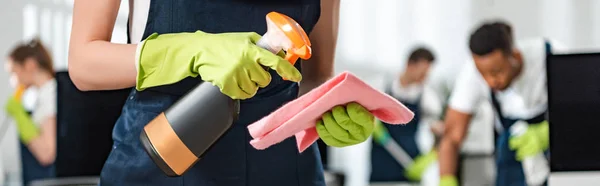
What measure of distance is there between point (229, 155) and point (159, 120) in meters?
0.14

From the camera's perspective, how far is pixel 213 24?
1004 millimetres

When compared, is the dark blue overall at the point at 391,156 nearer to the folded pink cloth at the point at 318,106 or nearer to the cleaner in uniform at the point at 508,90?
the cleaner in uniform at the point at 508,90

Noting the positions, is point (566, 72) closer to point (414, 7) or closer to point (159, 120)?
point (159, 120)

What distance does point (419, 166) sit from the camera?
4.95 meters

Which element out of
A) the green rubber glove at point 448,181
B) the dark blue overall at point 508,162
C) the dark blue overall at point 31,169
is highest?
the dark blue overall at point 508,162

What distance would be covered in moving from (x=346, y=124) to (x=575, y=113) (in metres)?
0.77

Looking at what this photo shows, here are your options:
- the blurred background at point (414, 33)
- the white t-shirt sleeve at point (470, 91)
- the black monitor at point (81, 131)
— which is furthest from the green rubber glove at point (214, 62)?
the blurred background at point (414, 33)

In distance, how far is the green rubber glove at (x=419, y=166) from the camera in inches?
195

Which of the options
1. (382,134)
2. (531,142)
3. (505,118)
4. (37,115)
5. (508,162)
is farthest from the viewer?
(382,134)

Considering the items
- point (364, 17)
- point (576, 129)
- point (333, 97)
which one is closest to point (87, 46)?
point (333, 97)

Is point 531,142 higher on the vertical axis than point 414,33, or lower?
higher

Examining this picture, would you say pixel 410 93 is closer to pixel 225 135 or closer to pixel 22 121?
pixel 22 121

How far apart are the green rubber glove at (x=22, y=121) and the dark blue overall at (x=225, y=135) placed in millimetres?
3416

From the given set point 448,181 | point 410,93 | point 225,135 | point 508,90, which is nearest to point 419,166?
point 410,93
